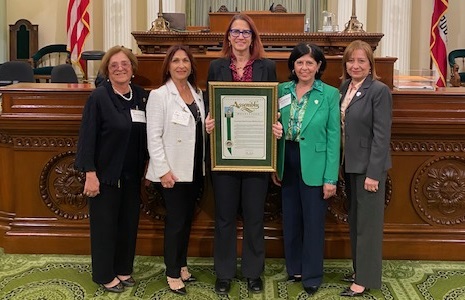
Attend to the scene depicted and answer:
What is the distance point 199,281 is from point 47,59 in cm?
969

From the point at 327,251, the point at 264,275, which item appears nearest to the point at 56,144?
the point at 264,275

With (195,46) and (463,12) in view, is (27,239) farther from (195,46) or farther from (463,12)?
(463,12)

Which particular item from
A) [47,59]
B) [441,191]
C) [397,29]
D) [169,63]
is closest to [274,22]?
[397,29]

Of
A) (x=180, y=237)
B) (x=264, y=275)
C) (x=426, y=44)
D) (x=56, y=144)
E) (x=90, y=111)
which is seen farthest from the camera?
(x=426, y=44)

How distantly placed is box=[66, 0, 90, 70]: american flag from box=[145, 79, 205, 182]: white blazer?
6.99 meters

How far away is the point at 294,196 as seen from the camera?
3.79m

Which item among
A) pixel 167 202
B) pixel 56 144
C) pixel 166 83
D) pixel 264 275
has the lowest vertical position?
pixel 264 275

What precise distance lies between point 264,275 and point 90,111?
1669mm

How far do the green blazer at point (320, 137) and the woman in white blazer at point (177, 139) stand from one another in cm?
61

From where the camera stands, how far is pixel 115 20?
36.8 ft

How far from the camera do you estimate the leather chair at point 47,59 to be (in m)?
11.3

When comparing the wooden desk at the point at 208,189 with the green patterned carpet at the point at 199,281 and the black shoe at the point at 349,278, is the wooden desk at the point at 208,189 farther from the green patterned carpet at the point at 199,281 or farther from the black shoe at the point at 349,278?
the black shoe at the point at 349,278

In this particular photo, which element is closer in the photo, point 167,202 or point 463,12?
point 167,202

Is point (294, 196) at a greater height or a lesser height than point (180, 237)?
greater
